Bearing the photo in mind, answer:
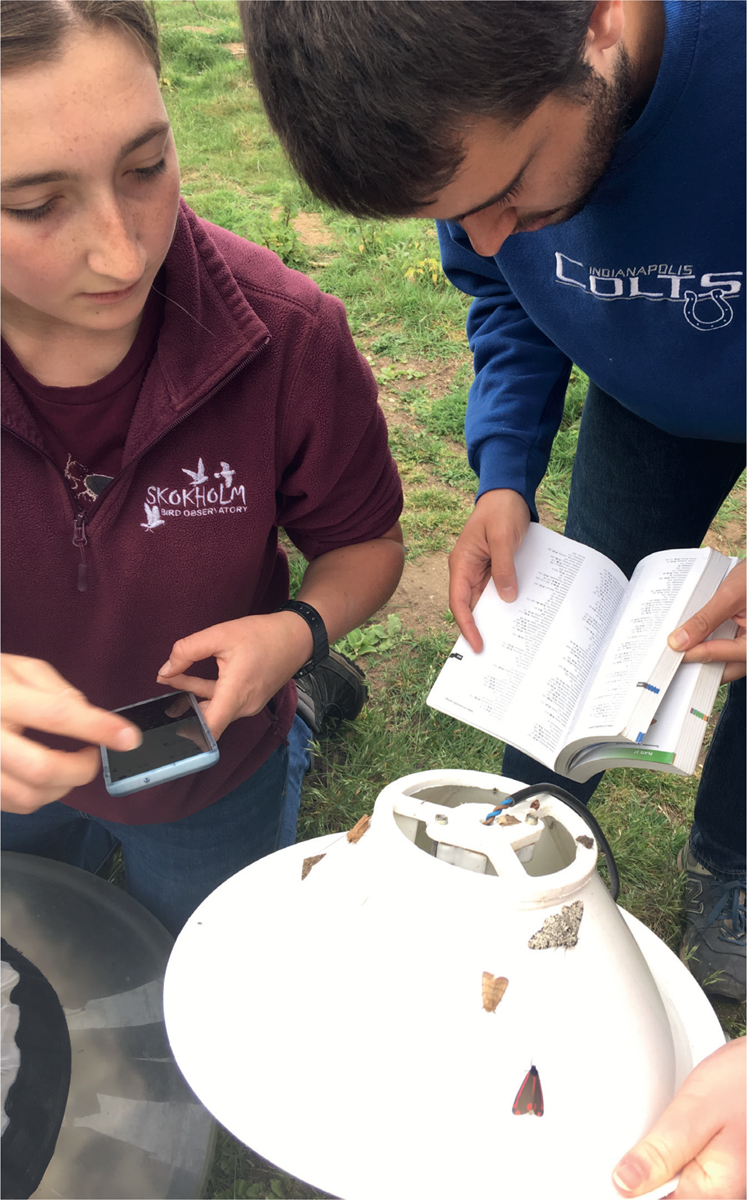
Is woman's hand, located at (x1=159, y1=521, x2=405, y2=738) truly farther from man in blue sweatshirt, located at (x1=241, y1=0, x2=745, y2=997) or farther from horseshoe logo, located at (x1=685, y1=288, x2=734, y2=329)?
horseshoe logo, located at (x1=685, y1=288, x2=734, y2=329)

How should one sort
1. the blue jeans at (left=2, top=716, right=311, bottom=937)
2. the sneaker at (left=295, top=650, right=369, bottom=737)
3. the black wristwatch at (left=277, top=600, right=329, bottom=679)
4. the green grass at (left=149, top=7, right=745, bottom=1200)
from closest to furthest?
the black wristwatch at (left=277, top=600, right=329, bottom=679) < the blue jeans at (left=2, top=716, right=311, bottom=937) < the green grass at (left=149, top=7, right=745, bottom=1200) < the sneaker at (left=295, top=650, right=369, bottom=737)

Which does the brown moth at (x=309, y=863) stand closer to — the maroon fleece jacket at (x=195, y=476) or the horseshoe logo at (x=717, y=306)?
the maroon fleece jacket at (x=195, y=476)

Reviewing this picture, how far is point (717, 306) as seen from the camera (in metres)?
1.15

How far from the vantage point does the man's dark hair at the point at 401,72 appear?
0.75 meters

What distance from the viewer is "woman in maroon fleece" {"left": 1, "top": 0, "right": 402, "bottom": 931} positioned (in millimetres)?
889

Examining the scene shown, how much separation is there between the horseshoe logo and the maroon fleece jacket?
44 cm

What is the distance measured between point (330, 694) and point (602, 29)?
5.13 feet

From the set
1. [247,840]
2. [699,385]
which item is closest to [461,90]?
[699,385]

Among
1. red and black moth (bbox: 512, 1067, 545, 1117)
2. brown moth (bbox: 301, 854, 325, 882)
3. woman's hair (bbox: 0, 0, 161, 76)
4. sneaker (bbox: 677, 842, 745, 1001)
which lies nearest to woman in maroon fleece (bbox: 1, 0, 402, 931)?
woman's hair (bbox: 0, 0, 161, 76)

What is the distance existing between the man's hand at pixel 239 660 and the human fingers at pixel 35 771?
0.24m

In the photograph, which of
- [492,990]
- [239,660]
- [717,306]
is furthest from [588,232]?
[492,990]

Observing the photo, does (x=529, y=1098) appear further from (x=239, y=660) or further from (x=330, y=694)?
(x=330, y=694)

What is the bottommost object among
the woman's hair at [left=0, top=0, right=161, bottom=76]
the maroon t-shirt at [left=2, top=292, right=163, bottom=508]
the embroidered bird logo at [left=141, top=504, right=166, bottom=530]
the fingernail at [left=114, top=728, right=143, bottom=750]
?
the fingernail at [left=114, top=728, right=143, bottom=750]

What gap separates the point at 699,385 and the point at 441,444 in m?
2.11
